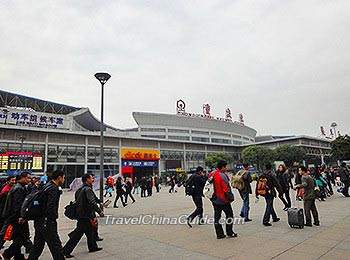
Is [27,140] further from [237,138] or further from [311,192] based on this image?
[237,138]

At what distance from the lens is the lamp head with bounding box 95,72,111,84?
1089 cm

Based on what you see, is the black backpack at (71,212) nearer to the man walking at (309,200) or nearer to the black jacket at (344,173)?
the man walking at (309,200)

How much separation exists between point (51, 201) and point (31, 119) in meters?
40.7

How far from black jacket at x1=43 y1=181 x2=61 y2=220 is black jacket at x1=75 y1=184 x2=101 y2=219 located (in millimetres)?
937

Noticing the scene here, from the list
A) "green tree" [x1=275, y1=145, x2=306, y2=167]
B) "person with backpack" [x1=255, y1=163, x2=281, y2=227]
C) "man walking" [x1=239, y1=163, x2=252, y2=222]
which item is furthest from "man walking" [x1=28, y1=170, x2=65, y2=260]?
"green tree" [x1=275, y1=145, x2=306, y2=167]

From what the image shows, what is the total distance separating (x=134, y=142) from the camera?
51.6 m

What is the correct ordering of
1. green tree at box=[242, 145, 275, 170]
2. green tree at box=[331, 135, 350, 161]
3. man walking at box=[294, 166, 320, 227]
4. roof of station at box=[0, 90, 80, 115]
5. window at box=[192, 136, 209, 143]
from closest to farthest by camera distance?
man walking at box=[294, 166, 320, 227], roof of station at box=[0, 90, 80, 115], green tree at box=[331, 135, 350, 161], green tree at box=[242, 145, 275, 170], window at box=[192, 136, 209, 143]

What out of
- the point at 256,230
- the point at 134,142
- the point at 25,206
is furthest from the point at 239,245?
the point at 134,142

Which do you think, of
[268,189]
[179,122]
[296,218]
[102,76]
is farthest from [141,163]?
[296,218]

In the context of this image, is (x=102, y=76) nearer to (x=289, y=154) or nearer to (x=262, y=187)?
(x=262, y=187)

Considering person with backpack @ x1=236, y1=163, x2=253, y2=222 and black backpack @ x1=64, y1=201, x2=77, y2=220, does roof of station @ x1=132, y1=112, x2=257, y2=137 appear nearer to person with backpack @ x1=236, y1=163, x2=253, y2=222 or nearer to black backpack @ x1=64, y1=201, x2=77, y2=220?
person with backpack @ x1=236, y1=163, x2=253, y2=222

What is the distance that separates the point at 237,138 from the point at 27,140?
55.4 metres

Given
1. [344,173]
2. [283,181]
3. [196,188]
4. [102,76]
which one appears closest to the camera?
[196,188]

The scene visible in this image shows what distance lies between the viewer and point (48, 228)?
408cm
